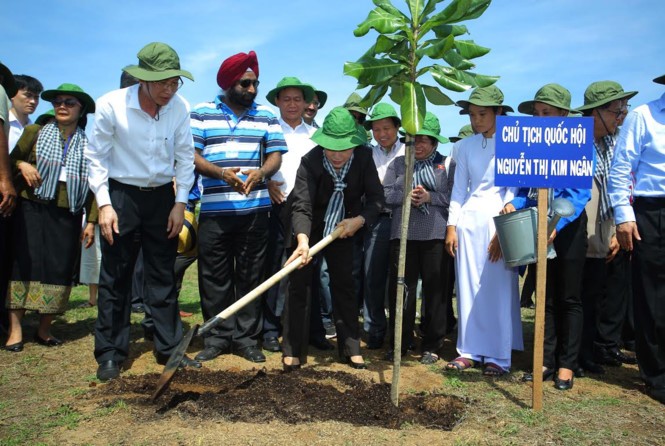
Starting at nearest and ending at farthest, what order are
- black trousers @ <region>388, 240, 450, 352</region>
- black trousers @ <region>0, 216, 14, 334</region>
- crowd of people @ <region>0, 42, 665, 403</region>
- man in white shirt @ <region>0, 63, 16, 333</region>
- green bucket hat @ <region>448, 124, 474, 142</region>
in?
1. crowd of people @ <region>0, 42, 665, 403</region>
2. man in white shirt @ <region>0, 63, 16, 333</region>
3. black trousers @ <region>388, 240, 450, 352</region>
4. black trousers @ <region>0, 216, 14, 334</region>
5. green bucket hat @ <region>448, 124, 474, 142</region>

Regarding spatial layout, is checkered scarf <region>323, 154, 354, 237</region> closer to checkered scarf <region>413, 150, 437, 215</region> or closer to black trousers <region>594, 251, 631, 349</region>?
checkered scarf <region>413, 150, 437, 215</region>

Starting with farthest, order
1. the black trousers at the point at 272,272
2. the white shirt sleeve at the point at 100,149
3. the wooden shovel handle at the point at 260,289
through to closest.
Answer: the black trousers at the point at 272,272 < the white shirt sleeve at the point at 100,149 < the wooden shovel handle at the point at 260,289

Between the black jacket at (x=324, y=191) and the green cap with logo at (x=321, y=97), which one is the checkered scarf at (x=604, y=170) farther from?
the green cap with logo at (x=321, y=97)

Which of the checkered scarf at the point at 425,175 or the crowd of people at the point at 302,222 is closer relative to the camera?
the crowd of people at the point at 302,222

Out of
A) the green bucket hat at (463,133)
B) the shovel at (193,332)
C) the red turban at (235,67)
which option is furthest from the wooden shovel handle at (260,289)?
the green bucket hat at (463,133)

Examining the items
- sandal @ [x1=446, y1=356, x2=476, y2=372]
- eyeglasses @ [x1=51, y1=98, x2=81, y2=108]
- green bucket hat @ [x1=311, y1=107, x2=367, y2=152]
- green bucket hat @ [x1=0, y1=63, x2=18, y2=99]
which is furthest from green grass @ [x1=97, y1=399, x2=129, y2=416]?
green bucket hat @ [x1=0, y1=63, x2=18, y2=99]

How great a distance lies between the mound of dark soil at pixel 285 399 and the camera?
364cm

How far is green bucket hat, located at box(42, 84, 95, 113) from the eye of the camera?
539cm

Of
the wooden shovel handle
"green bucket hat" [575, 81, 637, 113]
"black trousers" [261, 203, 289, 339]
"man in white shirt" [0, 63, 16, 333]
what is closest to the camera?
the wooden shovel handle

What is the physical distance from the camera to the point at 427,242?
209 inches

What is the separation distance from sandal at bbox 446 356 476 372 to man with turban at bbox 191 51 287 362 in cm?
165

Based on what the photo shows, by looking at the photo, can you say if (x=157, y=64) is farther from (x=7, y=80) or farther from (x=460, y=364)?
(x=460, y=364)

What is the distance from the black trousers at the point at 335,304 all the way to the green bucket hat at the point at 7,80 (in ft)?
9.92

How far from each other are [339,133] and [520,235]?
1.62m
